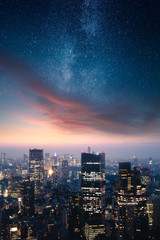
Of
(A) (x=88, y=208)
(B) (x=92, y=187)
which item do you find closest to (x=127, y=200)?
(B) (x=92, y=187)

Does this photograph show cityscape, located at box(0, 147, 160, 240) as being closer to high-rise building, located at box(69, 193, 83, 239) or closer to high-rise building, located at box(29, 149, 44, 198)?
A: high-rise building, located at box(69, 193, 83, 239)

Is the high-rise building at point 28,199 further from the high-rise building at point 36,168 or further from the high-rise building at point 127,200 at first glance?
the high-rise building at point 127,200

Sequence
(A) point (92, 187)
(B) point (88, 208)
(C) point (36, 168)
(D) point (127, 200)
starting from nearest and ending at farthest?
(D) point (127, 200)
(B) point (88, 208)
(A) point (92, 187)
(C) point (36, 168)

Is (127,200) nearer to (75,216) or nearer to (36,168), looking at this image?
(75,216)

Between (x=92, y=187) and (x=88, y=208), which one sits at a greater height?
(x=92, y=187)

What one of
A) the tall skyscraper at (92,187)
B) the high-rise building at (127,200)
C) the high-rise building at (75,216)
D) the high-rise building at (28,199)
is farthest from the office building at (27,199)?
the high-rise building at (127,200)

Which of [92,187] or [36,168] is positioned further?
[36,168]

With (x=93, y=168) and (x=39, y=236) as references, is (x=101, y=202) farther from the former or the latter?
(x=39, y=236)

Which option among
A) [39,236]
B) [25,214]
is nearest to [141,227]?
[39,236]
